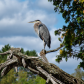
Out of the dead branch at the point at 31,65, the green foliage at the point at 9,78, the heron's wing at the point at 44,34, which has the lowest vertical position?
the green foliage at the point at 9,78

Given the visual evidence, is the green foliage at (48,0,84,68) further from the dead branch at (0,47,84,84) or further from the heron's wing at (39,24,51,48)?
the dead branch at (0,47,84,84)

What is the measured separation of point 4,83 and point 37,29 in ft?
64.0

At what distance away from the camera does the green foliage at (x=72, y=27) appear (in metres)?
7.99

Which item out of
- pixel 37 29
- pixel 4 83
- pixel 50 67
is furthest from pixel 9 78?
pixel 50 67

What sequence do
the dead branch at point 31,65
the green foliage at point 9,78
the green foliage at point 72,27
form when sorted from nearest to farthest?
the dead branch at point 31,65 < the green foliage at point 72,27 < the green foliage at point 9,78

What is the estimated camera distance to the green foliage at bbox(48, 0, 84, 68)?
314 inches

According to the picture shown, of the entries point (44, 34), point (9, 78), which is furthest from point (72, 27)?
point (9, 78)

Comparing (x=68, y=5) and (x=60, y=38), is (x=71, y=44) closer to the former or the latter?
(x=60, y=38)

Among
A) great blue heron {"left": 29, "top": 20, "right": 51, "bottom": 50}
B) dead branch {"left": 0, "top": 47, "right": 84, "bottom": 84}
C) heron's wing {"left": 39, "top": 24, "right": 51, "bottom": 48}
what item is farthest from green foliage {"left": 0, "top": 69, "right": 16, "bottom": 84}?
dead branch {"left": 0, "top": 47, "right": 84, "bottom": 84}

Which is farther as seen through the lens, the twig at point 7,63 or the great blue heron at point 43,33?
the great blue heron at point 43,33

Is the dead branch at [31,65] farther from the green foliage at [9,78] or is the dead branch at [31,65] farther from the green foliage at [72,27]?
the green foliage at [9,78]

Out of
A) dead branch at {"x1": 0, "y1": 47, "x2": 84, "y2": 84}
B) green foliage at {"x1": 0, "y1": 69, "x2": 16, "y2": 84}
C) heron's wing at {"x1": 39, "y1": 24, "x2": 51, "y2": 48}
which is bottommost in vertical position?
green foliage at {"x1": 0, "y1": 69, "x2": 16, "y2": 84}

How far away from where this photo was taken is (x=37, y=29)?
1003 cm

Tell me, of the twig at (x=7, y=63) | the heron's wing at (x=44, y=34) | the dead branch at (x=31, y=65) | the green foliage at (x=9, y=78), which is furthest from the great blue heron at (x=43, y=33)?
the green foliage at (x=9, y=78)
